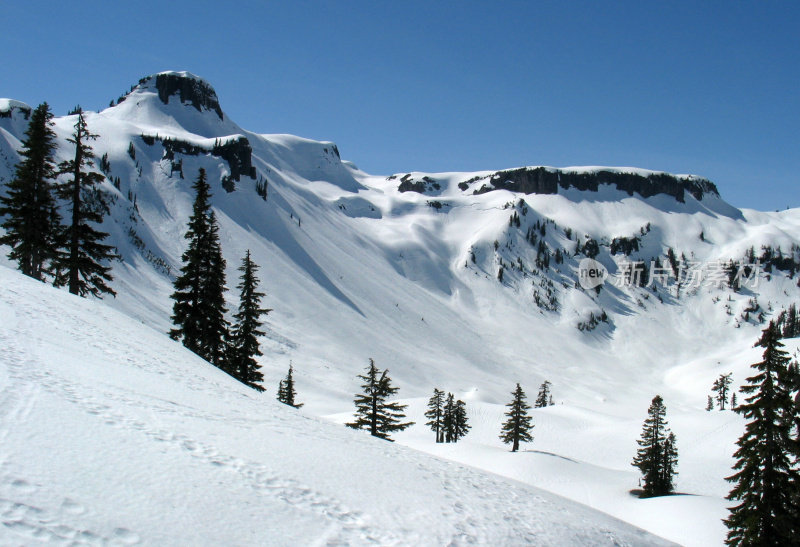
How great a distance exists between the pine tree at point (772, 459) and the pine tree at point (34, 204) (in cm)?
3398

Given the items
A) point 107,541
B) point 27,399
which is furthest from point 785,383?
point 27,399

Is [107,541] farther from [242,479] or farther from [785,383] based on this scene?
[785,383]

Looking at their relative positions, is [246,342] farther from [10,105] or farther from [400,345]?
[10,105]

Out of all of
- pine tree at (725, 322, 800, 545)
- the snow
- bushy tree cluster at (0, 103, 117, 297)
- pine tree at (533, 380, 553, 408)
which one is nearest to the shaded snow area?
pine tree at (725, 322, 800, 545)

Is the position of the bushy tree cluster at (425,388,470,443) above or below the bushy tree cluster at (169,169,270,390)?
below

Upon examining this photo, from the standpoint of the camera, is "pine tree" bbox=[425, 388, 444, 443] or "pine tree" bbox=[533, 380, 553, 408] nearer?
"pine tree" bbox=[425, 388, 444, 443]

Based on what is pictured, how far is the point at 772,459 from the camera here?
18.2 m

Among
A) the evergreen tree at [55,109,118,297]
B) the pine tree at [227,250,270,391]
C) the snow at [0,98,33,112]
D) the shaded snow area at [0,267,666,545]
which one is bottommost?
the shaded snow area at [0,267,666,545]

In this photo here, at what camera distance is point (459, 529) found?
28.2 ft

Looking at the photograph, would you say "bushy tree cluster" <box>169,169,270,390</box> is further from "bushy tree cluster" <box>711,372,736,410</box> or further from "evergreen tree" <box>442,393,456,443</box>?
"bushy tree cluster" <box>711,372,736,410</box>

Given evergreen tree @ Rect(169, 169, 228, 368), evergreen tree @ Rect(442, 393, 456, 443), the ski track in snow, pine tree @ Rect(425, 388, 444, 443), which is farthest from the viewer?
evergreen tree @ Rect(442, 393, 456, 443)

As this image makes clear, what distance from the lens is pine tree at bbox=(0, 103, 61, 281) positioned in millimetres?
25609

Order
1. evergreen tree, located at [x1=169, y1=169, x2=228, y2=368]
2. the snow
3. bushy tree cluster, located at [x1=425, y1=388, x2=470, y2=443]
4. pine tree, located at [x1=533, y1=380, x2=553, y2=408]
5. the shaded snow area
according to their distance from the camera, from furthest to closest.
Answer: the snow
pine tree, located at [x1=533, y1=380, x2=553, y2=408]
bushy tree cluster, located at [x1=425, y1=388, x2=470, y2=443]
evergreen tree, located at [x1=169, y1=169, x2=228, y2=368]
the shaded snow area

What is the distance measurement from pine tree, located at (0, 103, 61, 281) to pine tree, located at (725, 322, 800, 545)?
3398 centimetres
